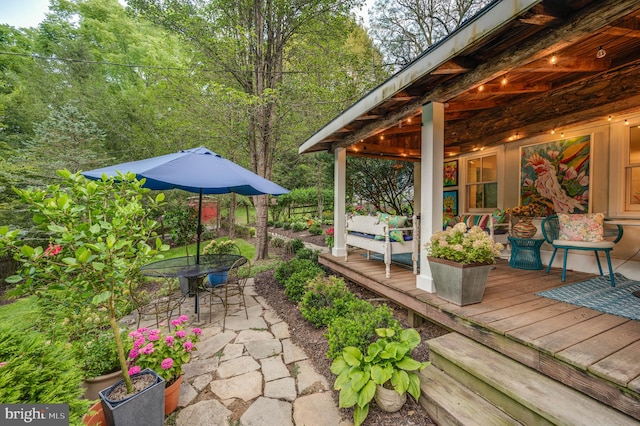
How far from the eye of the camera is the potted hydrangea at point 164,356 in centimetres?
184

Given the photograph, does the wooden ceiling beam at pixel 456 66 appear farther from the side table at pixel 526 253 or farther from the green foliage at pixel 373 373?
the side table at pixel 526 253

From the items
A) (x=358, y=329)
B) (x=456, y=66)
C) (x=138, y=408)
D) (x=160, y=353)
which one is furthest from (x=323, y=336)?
(x=456, y=66)

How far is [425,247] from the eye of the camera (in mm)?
2789

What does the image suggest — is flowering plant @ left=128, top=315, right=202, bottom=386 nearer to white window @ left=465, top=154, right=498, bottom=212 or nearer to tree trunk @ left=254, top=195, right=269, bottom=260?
tree trunk @ left=254, top=195, right=269, bottom=260

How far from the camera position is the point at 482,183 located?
15.9 feet

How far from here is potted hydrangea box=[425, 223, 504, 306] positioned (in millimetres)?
2299

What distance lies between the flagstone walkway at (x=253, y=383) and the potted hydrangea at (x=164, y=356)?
199mm

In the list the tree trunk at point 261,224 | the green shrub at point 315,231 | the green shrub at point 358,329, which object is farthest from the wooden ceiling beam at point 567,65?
the green shrub at point 315,231

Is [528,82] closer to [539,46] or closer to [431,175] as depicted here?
[539,46]

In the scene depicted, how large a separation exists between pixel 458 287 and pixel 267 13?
22.8ft

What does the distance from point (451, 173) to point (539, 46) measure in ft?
11.9

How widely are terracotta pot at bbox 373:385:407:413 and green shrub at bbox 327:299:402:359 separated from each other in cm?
36

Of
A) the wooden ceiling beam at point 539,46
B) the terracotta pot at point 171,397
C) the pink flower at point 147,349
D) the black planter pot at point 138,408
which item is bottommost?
the terracotta pot at point 171,397

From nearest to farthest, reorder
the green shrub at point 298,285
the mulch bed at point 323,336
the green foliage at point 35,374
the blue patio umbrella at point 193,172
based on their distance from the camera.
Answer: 1. the green foliage at point 35,374
2. the mulch bed at point 323,336
3. the blue patio umbrella at point 193,172
4. the green shrub at point 298,285
